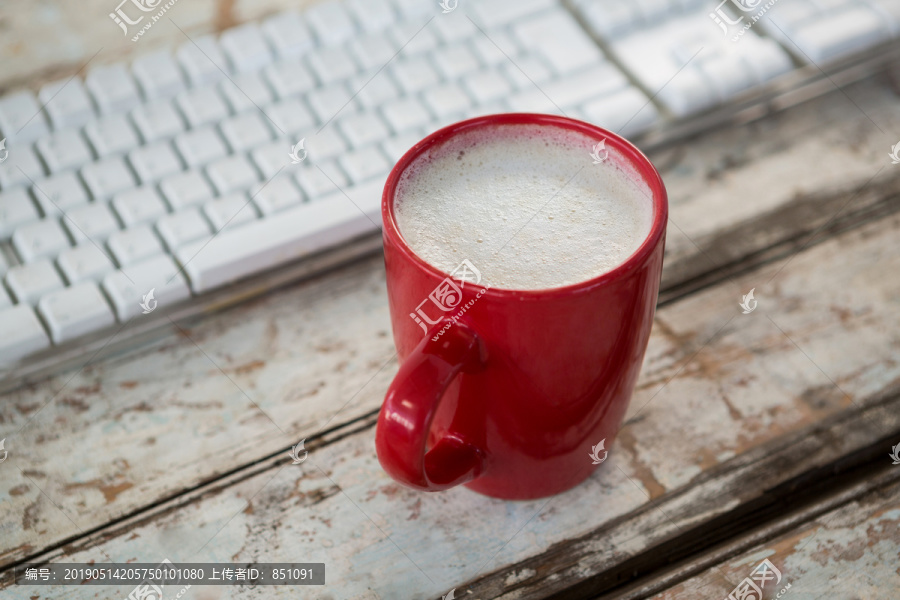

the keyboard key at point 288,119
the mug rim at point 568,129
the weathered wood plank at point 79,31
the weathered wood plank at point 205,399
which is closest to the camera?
the mug rim at point 568,129

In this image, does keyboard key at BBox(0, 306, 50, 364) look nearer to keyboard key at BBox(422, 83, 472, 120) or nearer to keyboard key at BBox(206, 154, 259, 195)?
keyboard key at BBox(206, 154, 259, 195)

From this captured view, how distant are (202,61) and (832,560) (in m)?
0.54

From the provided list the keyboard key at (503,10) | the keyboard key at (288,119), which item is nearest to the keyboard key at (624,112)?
the keyboard key at (503,10)

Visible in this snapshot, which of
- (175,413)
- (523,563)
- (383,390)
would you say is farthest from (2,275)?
(523,563)

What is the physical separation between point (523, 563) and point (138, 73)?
45 cm

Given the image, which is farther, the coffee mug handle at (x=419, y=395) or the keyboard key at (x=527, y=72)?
the keyboard key at (x=527, y=72)

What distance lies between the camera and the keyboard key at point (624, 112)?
1.95 feet

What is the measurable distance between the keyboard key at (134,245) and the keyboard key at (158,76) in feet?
0.42

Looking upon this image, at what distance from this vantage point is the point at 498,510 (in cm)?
46

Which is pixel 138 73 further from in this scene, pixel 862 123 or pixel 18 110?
pixel 862 123

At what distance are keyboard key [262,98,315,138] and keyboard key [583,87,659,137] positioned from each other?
206 millimetres

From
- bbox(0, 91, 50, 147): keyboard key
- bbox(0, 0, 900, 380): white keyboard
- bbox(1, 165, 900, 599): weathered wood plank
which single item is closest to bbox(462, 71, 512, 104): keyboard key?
bbox(0, 0, 900, 380): white keyboard

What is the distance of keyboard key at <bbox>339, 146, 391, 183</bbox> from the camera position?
1.84ft

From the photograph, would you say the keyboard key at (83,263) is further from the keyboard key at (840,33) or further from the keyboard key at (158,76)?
the keyboard key at (840,33)
